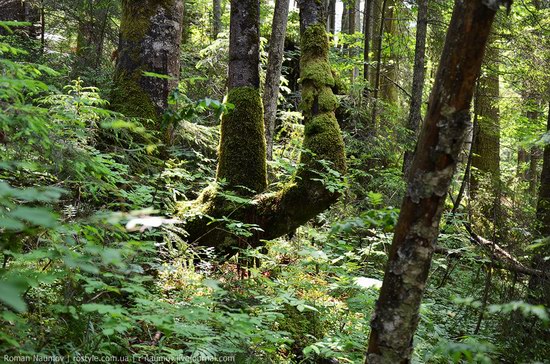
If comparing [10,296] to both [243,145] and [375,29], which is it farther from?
[375,29]

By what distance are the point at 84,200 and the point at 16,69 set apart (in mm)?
1973

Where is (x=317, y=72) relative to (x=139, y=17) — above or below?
below

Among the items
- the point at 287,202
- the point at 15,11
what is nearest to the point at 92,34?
the point at 15,11

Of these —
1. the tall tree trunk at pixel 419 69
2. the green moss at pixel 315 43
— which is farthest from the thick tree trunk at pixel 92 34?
the tall tree trunk at pixel 419 69

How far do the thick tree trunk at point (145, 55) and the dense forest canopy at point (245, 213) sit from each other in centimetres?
2

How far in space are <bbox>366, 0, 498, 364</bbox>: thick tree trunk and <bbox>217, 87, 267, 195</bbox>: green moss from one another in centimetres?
367

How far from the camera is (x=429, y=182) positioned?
212 cm

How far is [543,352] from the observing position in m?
4.80

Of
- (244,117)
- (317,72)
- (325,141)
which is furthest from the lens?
(317,72)

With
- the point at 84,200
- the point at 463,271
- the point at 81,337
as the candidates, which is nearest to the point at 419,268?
the point at 81,337

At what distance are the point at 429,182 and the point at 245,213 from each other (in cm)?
354

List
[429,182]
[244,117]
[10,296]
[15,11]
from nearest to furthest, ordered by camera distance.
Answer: [10,296] < [429,182] < [244,117] < [15,11]

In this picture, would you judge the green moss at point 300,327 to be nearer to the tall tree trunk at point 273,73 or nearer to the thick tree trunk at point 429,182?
the thick tree trunk at point 429,182

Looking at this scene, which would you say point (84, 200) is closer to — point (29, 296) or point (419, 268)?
point (29, 296)
